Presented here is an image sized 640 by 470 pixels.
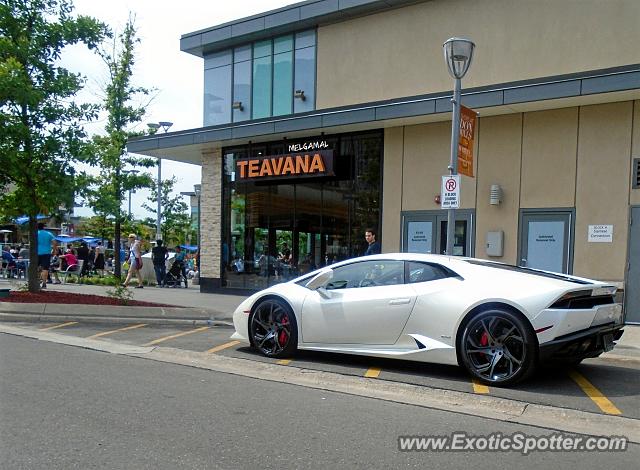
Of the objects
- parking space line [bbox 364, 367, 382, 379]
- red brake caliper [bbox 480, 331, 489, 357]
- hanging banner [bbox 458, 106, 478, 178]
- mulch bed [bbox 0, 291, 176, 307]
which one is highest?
hanging banner [bbox 458, 106, 478, 178]

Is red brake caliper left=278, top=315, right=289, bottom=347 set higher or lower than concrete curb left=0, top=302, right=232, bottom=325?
higher

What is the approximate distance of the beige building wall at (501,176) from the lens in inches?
472

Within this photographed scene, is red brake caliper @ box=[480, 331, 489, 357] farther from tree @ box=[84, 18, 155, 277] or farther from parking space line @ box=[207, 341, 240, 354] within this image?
tree @ box=[84, 18, 155, 277]

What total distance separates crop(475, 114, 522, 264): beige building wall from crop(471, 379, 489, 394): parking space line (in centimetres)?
647

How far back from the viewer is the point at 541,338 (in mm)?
5543

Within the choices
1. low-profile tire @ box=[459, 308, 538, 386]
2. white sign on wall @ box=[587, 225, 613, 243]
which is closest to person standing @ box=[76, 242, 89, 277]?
white sign on wall @ box=[587, 225, 613, 243]

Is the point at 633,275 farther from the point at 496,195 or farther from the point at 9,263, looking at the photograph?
the point at 9,263

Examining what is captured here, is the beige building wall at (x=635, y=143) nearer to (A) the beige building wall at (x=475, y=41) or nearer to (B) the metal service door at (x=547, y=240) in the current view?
(A) the beige building wall at (x=475, y=41)

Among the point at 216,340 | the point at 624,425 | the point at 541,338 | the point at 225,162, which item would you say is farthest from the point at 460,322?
the point at 225,162

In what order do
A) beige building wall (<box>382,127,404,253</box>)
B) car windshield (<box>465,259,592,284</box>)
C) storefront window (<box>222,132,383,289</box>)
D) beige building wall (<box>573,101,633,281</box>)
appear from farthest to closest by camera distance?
storefront window (<box>222,132,383,289</box>) → beige building wall (<box>382,127,404,253</box>) → beige building wall (<box>573,101,633,281</box>) → car windshield (<box>465,259,592,284</box>)

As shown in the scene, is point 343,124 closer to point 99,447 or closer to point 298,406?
point 298,406

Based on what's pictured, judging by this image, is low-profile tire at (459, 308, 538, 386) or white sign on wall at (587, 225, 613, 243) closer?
low-profile tire at (459, 308, 538, 386)

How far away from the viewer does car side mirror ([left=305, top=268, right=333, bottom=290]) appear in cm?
698

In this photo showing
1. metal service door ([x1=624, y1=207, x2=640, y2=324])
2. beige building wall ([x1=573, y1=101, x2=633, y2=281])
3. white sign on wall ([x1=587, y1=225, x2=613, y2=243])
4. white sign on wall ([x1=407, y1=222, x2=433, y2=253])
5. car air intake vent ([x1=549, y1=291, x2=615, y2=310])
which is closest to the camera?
car air intake vent ([x1=549, y1=291, x2=615, y2=310])
